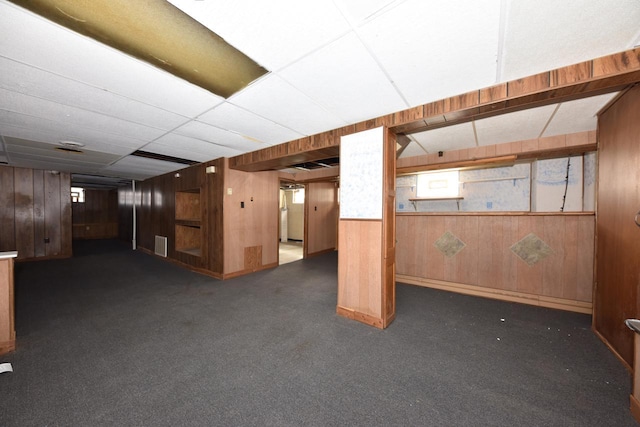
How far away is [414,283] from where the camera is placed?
4.36 meters

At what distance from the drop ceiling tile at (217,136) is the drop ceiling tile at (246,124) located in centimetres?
15

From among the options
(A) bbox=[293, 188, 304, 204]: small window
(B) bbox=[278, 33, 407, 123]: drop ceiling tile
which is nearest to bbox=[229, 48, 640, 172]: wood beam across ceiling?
(B) bbox=[278, 33, 407, 123]: drop ceiling tile

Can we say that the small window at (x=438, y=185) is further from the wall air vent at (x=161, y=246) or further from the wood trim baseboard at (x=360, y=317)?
the wall air vent at (x=161, y=246)

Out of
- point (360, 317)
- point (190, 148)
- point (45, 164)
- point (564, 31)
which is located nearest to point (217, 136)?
point (190, 148)

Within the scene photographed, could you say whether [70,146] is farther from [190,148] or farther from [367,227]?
[367,227]

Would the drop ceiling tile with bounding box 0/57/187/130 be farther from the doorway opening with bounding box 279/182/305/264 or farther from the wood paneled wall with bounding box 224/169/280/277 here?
the doorway opening with bounding box 279/182/305/264

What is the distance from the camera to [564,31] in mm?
1413

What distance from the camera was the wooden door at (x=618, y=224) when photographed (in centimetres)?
191

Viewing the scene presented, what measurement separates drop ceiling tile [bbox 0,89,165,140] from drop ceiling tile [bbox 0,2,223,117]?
2.68ft

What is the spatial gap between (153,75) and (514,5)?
247 cm

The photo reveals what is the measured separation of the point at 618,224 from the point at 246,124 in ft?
12.7

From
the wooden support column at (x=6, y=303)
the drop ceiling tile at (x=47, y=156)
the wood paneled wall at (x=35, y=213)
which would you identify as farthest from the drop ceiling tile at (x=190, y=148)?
the wood paneled wall at (x=35, y=213)

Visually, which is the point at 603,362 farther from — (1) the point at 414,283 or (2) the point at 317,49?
(2) the point at 317,49

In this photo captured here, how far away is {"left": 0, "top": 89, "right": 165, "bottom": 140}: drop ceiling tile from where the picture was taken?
2.26 meters
